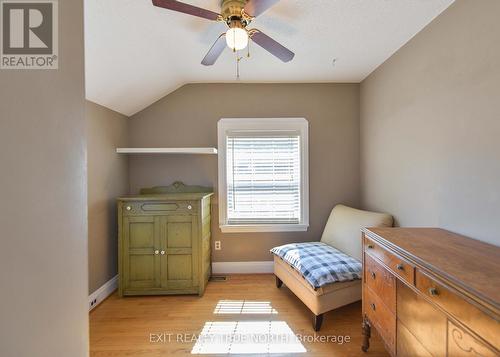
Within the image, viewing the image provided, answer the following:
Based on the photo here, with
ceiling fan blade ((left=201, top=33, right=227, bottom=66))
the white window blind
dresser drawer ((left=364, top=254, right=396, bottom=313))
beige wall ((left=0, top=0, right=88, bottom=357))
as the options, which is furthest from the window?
beige wall ((left=0, top=0, right=88, bottom=357))

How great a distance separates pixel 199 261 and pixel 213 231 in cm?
57

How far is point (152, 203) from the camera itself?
94.1 inches

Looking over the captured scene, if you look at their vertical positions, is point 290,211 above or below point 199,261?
above

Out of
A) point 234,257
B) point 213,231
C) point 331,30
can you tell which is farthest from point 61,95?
point 234,257

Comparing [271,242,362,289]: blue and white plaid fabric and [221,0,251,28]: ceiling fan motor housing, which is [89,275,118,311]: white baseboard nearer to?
[271,242,362,289]: blue and white plaid fabric

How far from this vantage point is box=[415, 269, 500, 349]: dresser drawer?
0.77m

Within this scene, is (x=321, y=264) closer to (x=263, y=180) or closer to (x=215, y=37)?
(x=263, y=180)

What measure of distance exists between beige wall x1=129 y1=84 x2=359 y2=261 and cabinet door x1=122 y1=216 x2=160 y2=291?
27.2 inches

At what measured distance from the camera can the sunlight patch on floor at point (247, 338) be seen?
1.74 metres

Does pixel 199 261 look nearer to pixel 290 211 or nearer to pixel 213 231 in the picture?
pixel 213 231

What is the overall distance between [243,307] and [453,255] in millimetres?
1774

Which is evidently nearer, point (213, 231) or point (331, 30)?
point (331, 30)

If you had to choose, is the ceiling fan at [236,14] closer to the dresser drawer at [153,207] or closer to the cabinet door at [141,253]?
the dresser drawer at [153,207]

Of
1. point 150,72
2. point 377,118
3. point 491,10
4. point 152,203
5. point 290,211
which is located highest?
point 150,72
